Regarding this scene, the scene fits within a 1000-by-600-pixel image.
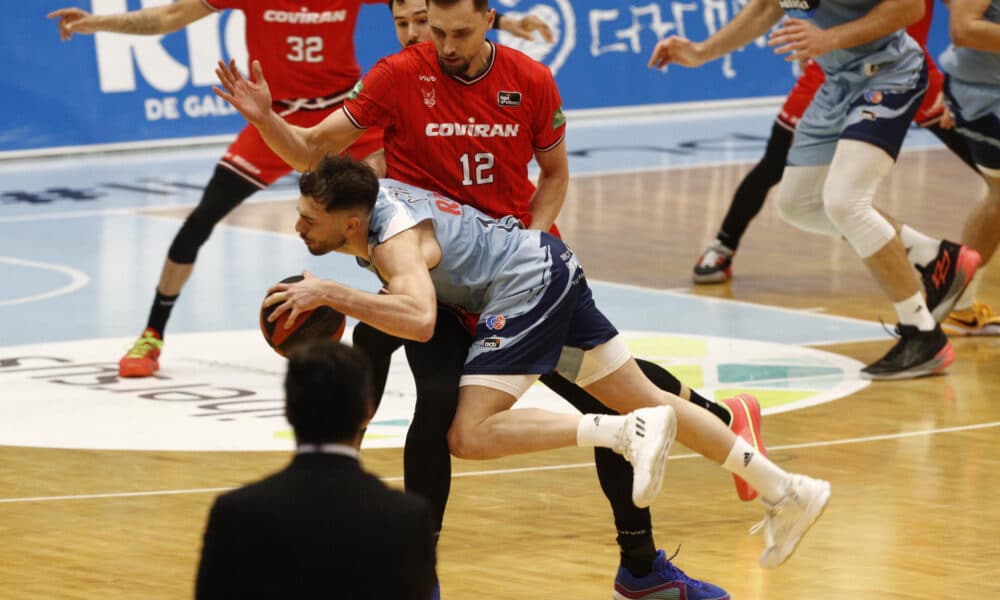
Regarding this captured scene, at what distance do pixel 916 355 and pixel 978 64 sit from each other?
5.44ft

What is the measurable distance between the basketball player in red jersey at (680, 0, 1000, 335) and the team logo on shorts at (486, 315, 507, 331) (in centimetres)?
434

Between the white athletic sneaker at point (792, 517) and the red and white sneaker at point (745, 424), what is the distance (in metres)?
0.56

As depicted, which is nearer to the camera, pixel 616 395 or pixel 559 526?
pixel 616 395

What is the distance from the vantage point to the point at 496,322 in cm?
560

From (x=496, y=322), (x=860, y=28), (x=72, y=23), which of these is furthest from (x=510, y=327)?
(x=72, y=23)

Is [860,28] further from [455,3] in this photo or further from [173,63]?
[173,63]

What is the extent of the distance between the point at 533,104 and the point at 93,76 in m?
10.9

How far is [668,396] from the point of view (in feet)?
18.8

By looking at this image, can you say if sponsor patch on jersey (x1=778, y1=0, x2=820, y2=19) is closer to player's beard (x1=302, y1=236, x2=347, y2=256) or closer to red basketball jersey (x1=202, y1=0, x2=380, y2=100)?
red basketball jersey (x1=202, y1=0, x2=380, y2=100)

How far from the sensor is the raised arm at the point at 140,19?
9.04 m

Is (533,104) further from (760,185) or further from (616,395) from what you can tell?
(760,185)

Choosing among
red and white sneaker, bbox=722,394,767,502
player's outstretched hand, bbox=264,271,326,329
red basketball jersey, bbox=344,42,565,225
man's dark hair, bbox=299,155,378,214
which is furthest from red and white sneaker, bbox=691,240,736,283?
player's outstretched hand, bbox=264,271,326,329

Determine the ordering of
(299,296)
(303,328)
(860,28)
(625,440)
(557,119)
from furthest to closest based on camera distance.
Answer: (860,28)
(557,119)
(303,328)
(625,440)
(299,296)

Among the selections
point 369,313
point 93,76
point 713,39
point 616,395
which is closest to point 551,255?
point 616,395
